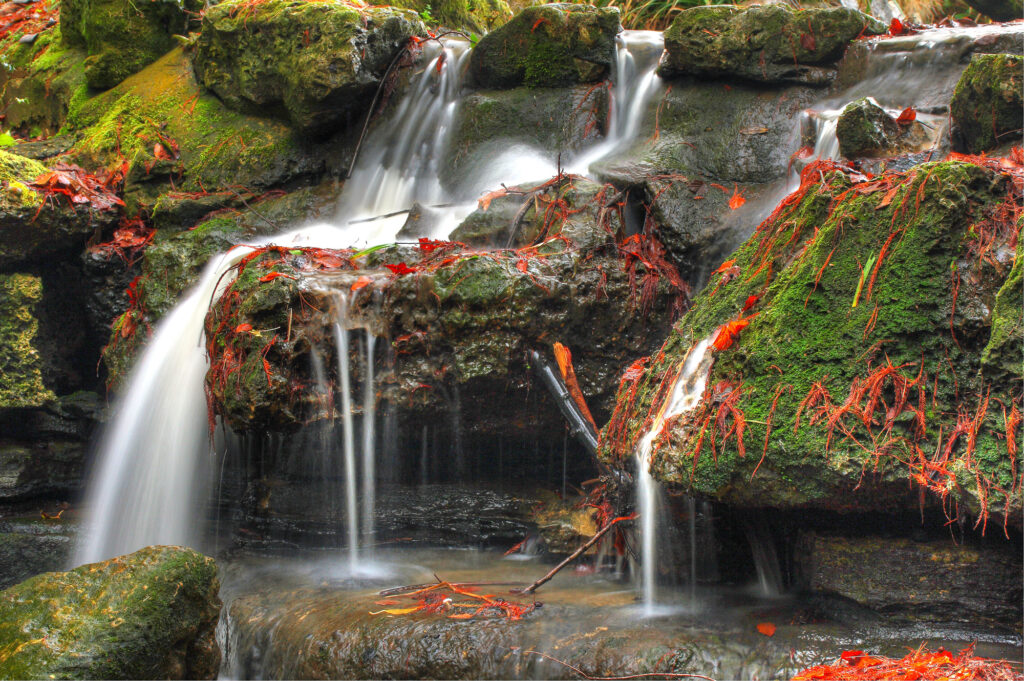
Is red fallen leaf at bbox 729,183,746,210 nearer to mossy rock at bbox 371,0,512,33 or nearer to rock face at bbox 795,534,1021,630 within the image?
rock face at bbox 795,534,1021,630

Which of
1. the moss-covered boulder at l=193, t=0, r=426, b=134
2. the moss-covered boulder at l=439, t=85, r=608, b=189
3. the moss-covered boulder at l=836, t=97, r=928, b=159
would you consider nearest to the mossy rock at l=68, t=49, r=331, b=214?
the moss-covered boulder at l=193, t=0, r=426, b=134

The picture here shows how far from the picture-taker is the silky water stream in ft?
Answer: 10.4

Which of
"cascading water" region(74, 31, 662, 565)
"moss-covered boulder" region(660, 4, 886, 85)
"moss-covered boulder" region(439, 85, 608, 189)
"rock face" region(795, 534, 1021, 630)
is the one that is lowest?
"rock face" region(795, 534, 1021, 630)

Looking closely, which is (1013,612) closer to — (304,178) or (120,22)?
(304,178)

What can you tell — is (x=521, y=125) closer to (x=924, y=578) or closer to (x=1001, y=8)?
(x=924, y=578)

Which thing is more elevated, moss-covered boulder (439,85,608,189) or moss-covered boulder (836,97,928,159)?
moss-covered boulder (439,85,608,189)

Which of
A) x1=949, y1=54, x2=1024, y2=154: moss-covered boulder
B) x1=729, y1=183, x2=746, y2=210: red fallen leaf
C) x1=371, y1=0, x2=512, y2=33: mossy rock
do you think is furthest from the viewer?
x1=371, y1=0, x2=512, y2=33: mossy rock

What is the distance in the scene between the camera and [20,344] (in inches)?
246

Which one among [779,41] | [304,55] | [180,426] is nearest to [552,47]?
[779,41]

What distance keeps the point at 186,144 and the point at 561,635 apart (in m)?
6.23

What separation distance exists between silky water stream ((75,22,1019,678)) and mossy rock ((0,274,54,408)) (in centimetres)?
135

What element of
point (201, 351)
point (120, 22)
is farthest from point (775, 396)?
point (120, 22)

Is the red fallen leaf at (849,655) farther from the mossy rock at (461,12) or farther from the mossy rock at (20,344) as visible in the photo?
the mossy rock at (461,12)

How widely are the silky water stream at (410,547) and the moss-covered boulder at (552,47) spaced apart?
21 cm
